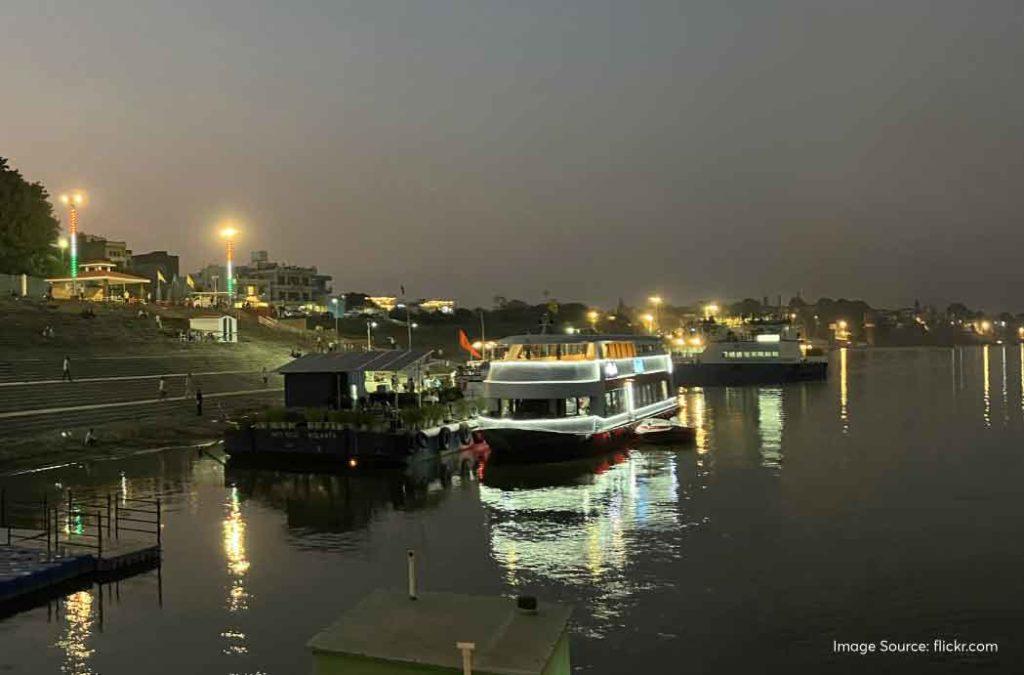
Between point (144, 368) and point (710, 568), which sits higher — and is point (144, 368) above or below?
above

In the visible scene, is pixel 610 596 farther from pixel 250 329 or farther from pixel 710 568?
pixel 250 329

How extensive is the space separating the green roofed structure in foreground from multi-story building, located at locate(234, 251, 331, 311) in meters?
160

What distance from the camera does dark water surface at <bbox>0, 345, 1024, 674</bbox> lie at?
16.0 m

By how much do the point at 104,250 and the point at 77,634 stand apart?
132700 mm

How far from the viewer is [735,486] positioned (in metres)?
34.2

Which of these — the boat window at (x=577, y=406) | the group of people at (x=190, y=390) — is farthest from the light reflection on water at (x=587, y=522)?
the group of people at (x=190, y=390)

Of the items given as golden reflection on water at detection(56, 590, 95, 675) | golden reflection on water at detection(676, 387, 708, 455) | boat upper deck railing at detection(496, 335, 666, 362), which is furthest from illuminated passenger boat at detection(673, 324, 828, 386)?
golden reflection on water at detection(56, 590, 95, 675)

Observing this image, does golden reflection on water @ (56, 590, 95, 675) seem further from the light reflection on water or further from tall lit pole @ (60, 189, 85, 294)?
tall lit pole @ (60, 189, 85, 294)

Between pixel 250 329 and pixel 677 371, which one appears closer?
pixel 250 329

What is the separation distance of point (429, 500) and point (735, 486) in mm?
13130

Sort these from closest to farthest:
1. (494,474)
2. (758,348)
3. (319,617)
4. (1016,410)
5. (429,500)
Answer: (319,617) < (429,500) < (494,474) < (1016,410) < (758,348)

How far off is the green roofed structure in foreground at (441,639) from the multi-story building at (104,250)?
126 meters

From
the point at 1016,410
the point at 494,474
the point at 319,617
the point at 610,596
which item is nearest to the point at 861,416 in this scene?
the point at 1016,410

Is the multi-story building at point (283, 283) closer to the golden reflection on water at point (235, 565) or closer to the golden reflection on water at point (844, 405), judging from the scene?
the golden reflection on water at point (844, 405)
